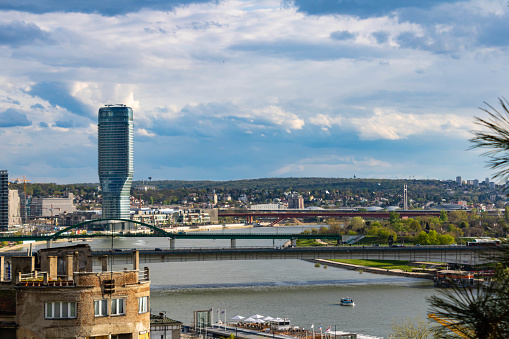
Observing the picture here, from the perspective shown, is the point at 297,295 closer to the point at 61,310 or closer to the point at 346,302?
the point at 346,302

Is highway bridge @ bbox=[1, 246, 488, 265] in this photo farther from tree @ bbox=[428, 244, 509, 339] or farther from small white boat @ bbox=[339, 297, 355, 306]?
tree @ bbox=[428, 244, 509, 339]

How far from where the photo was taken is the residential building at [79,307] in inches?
606

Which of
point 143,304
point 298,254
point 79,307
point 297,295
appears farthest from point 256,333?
point 298,254

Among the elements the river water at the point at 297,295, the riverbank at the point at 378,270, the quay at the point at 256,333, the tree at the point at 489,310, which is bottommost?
the riverbank at the point at 378,270

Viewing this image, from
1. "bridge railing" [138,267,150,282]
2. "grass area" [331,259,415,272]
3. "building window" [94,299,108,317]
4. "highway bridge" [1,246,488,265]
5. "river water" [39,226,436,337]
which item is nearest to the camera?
"building window" [94,299,108,317]

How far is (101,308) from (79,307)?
0.50 m

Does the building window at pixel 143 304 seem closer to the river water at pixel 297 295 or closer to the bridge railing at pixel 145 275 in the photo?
the bridge railing at pixel 145 275

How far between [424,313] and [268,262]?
50582 millimetres

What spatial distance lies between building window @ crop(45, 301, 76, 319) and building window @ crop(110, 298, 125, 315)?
0.86 meters

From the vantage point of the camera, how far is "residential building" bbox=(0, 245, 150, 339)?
50.5ft

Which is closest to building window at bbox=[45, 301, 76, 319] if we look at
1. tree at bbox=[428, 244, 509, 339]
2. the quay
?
tree at bbox=[428, 244, 509, 339]

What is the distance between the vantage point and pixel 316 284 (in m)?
60.1

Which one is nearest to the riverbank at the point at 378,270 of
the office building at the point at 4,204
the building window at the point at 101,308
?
the building window at the point at 101,308

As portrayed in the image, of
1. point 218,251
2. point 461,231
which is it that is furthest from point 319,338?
point 461,231
